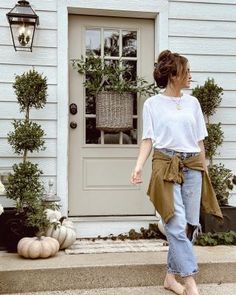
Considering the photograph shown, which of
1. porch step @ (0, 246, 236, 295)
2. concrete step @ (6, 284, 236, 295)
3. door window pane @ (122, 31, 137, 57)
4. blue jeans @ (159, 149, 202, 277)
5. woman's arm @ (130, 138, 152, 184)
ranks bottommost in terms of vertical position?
concrete step @ (6, 284, 236, 295)

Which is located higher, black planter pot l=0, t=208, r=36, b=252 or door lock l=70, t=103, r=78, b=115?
door lock l=70, t=103, r=78, b=115

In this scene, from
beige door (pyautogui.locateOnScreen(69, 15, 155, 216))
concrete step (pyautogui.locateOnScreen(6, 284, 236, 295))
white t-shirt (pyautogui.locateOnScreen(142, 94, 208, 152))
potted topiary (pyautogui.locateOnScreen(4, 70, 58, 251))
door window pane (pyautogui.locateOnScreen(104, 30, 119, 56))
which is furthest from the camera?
door window pane (pyautogui.locateOnScreen(104, 30, 119, 56))

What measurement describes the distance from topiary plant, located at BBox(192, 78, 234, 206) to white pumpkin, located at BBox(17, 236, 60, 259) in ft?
5.24

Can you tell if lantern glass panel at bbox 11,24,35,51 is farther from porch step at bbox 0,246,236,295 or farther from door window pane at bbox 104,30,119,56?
porch step at bbox 0,246,236,295

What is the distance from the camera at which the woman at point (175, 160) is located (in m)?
2.78

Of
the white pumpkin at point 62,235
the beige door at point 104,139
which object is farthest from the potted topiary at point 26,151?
the beige door at point 104,139

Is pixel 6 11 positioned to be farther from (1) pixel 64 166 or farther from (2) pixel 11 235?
(2) pixel 11 235

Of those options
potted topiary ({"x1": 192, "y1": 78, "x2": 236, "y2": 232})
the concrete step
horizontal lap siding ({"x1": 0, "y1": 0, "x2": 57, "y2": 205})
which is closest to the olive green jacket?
the concrete step

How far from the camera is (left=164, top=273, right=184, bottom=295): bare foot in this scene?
2945mm

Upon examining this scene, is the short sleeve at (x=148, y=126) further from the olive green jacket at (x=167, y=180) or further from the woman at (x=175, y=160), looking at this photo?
the olive green jacket at (x=167, y=180)

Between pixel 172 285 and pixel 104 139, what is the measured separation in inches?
75.0

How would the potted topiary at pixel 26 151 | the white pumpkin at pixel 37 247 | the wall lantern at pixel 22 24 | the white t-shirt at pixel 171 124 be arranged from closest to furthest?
the white t-shirt at pixel 171 124
the white pumpkin at pixel 37 247
the potted topiary at pixel 26 151
the wall lantern at pixel 22 24

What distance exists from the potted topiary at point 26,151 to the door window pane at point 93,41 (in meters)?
0.66

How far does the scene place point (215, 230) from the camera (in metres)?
4.25
